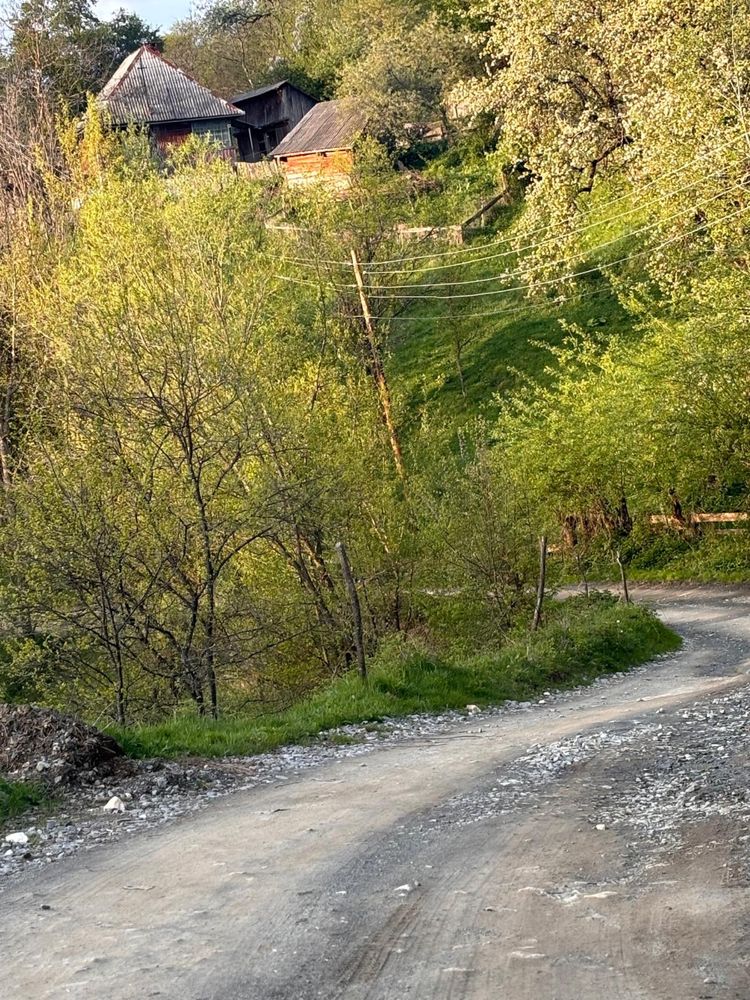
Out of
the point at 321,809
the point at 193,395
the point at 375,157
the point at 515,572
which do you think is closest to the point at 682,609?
the point at 515,572

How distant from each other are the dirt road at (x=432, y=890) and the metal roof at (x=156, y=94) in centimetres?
5921

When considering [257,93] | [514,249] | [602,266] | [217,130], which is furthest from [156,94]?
[514,249]

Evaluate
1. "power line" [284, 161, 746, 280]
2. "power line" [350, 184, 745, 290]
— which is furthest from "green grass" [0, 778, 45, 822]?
"power line" [350, 184, 745, 290]

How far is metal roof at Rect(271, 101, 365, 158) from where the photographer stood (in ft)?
210

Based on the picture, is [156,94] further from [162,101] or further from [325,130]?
[325,130]

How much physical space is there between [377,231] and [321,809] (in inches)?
1255

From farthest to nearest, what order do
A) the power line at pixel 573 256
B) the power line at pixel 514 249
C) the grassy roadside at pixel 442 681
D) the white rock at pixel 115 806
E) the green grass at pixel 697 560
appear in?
the green grass at pixel 697 560 → the power line at pixel 514 249 → the power line at pixel 573 256 → the grassy roadside at pixel 442 681 → the white rock at pixel 115 806

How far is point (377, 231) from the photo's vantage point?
39.2 metres

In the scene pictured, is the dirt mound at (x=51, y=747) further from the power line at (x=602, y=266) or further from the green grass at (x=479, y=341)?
the green grass at (x=479, y=341)

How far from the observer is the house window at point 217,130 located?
217 feet

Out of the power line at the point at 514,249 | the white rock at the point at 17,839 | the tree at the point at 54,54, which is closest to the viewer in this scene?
the white rock at the point at 17,839

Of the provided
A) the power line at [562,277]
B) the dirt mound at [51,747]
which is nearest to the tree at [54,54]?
the power line at [562,277]

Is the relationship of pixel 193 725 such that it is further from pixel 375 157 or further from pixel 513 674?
pixel 375 157

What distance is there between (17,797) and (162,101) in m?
60.9
